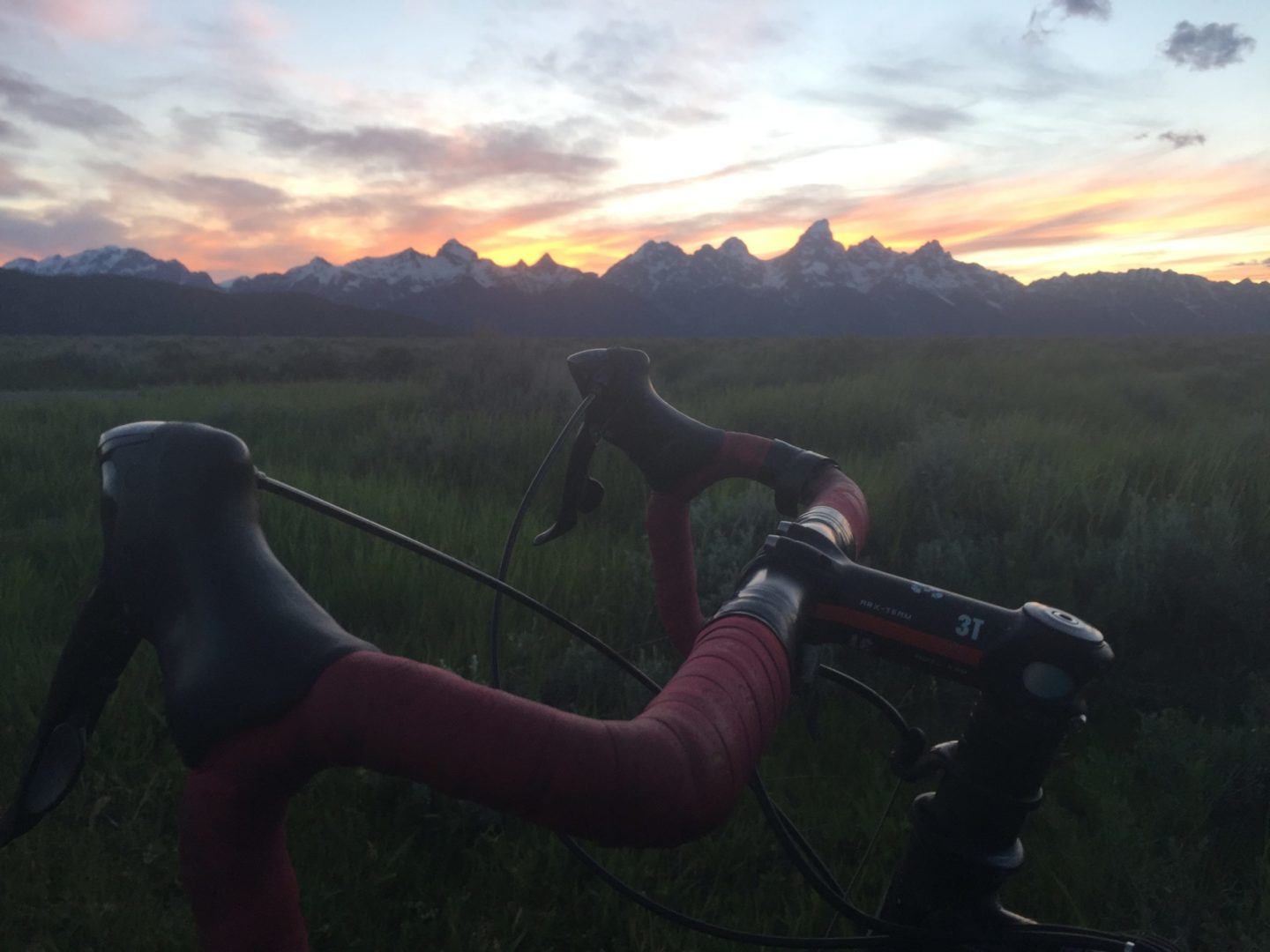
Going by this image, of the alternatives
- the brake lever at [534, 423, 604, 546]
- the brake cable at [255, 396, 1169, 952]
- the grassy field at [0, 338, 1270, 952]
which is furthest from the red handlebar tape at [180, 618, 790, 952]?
the grassy field at [0, 338, 1270, 952]

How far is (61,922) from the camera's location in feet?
6.21

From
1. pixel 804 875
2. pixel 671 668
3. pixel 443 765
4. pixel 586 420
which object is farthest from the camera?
pixel 671 668

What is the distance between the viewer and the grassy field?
6.37 feet

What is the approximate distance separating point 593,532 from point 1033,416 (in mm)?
4582

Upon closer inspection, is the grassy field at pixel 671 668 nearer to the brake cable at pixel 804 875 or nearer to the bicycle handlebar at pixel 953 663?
the brake cable at pixel 804 875

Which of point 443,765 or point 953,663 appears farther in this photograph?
point 953,663

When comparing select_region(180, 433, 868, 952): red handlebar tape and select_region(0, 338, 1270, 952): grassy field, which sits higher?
select_region(180, 433, 868, 952): red handlebar tape

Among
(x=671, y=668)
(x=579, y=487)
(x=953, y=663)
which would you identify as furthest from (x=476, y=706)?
(x=671, y=668)

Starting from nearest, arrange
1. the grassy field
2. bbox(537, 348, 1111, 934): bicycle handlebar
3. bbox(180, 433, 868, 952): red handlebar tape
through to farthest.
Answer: bbox(180, 433, 868, 952): red handlebar tape
bbox(537, 348, 1111, 934): bicycle handlebar
the grassy field

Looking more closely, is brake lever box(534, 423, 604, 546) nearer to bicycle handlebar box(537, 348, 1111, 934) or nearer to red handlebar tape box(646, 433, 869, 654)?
bicycle handlebar box(537, 348, 1111, 934)

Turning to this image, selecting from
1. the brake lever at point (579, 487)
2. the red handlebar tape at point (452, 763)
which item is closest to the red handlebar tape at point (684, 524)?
the brake lever at point (579, 487)

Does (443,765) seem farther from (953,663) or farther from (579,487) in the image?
(579,487)

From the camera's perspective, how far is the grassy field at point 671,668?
1940 millimetres

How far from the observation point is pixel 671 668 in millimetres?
2961
